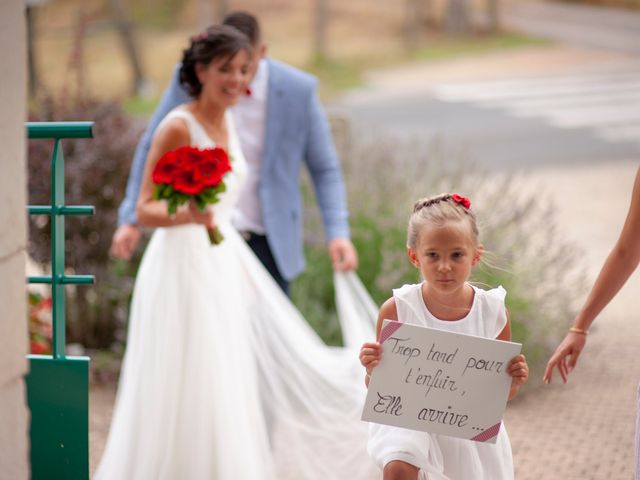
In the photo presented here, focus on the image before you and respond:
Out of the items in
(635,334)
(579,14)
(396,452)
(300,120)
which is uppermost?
(579,14)

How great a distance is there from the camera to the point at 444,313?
135 inches

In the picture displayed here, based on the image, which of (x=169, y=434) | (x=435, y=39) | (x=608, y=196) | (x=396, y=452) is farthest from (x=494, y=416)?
(x=435, y=39)

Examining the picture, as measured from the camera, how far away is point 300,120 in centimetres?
549

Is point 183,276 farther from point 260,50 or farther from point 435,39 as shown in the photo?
point 435,39

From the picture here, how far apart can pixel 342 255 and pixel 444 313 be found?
1.93m

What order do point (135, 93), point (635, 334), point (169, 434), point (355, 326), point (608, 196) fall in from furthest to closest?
1. point (135, 93)
2. point (608, 196)
3. point (635, 334)
4. point (355, 326)
5. point (169, 434)

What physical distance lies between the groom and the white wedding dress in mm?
265

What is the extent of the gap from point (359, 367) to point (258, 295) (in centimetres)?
60

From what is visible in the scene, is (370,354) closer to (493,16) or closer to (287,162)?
(287,162)

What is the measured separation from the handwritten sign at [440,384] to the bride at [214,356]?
1490 millimetres

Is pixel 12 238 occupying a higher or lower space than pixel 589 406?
higher

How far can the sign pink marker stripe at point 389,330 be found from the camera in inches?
126

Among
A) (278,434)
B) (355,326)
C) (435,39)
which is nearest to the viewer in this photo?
(278,434)

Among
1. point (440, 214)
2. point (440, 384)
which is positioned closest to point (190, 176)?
point (440, 214)
